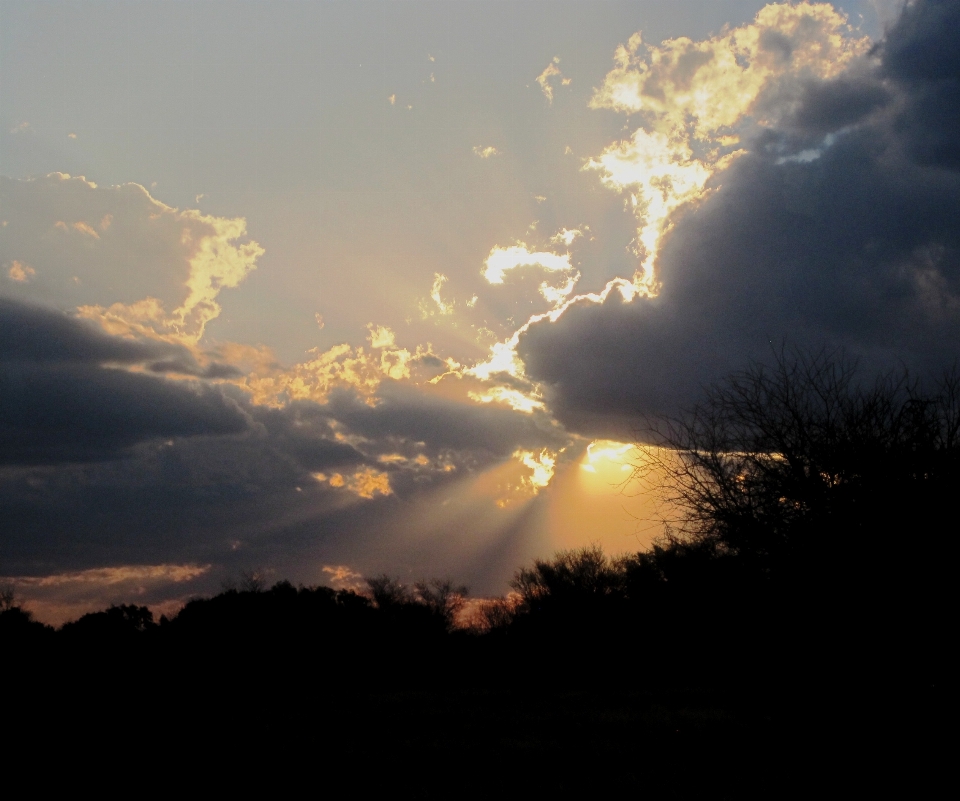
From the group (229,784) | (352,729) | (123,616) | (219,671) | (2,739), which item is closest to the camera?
(229,784)

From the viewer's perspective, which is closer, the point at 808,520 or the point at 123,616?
the point at 808,520

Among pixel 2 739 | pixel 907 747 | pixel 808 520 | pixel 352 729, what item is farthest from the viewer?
pixel 352 729

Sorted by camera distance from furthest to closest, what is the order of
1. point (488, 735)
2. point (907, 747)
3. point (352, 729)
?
1. point (352, 729)
2. point (488, 735)
3. point (907, 747)

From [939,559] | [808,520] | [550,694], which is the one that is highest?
[808,520]

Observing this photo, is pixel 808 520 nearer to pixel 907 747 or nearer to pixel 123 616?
pixel 907 747

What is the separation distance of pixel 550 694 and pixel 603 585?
23.5 metres

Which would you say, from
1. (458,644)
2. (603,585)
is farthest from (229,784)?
(458,644)

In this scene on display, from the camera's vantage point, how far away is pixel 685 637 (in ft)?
147

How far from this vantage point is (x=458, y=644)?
74.1 meters

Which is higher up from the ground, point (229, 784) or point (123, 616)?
point (123, 616)

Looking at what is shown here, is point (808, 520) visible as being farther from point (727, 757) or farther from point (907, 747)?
point (727, 757)

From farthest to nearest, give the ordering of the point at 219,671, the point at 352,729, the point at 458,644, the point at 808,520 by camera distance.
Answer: the point at 458,644 < the point at 219,671 < the point at 352,729 < the point at 808,520

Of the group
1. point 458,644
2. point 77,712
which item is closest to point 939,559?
point 77,712

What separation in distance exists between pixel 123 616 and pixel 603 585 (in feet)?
137
